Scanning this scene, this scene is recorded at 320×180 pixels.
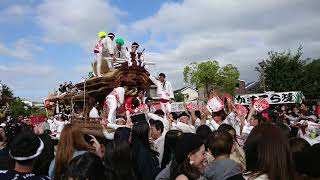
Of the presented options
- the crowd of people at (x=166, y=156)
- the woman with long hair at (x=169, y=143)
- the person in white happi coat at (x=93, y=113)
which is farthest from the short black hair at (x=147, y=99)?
the woman with long hair at (x=169, y=143)

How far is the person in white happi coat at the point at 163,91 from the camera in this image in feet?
34.3

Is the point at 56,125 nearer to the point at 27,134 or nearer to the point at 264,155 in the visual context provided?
the point at 27,134

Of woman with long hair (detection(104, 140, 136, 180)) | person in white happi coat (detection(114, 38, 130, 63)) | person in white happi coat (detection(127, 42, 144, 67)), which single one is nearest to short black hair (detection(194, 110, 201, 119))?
person in white happi coat (detection(127, 42, 144, 67))

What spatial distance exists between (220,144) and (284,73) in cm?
3378

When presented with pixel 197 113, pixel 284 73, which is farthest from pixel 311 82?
pixel 197 113

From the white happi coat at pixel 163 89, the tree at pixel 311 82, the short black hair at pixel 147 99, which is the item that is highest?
the tree at pixel 311 82

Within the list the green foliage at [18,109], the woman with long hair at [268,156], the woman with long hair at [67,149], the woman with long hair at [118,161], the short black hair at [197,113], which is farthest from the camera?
the green foliage at [18,109]

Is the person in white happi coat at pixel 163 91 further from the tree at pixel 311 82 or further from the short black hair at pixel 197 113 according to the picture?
the tree at pixel 311 82

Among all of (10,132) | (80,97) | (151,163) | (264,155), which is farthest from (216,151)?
(80,97)

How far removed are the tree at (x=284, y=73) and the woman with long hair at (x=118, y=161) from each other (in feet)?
108

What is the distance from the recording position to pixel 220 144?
12.0 feet

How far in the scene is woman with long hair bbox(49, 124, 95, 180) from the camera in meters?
4.11

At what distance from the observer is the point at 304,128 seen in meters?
7.89

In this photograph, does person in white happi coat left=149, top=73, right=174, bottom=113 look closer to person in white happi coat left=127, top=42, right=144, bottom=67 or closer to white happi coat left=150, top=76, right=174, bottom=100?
white happi coat left=150, top=76, right=174, bottom=100
